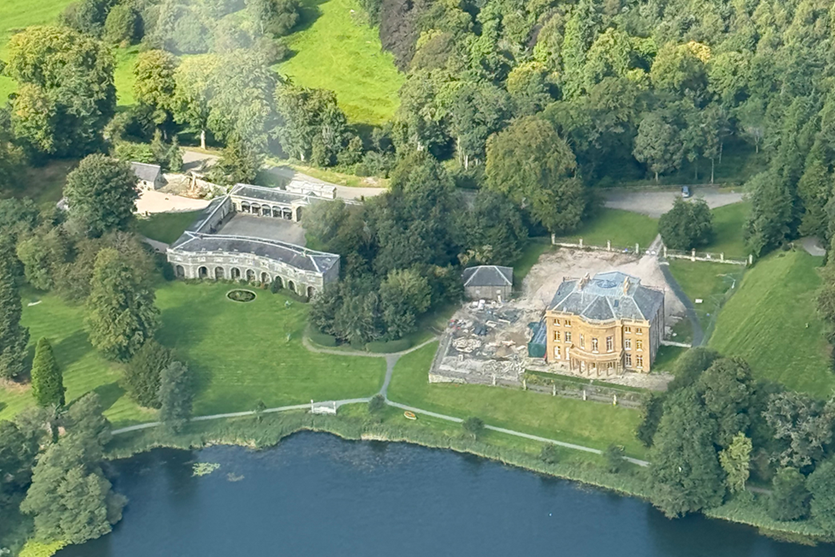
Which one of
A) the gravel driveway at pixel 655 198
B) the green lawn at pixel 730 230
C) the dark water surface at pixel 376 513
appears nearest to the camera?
the dark water surface at pixel 376 513

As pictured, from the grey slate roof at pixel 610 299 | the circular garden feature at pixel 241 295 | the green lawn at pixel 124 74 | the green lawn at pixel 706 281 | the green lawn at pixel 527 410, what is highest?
the green lawn at pixel 124 74

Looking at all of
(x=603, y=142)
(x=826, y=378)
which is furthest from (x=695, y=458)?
(x=603, y=142)

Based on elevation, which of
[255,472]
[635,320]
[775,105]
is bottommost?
[255,472]

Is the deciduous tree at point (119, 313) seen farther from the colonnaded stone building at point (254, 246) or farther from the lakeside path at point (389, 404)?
the colonnaded stone building at point (254, 246)

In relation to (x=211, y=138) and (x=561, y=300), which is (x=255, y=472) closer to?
(x=561, y=300)

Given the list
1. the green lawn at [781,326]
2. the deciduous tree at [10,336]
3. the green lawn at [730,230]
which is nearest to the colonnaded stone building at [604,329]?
the green lawn at [781,326]

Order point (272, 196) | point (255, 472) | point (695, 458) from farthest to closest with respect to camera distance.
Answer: point (272, 196)
point (255, 472)
point (695, 458)
